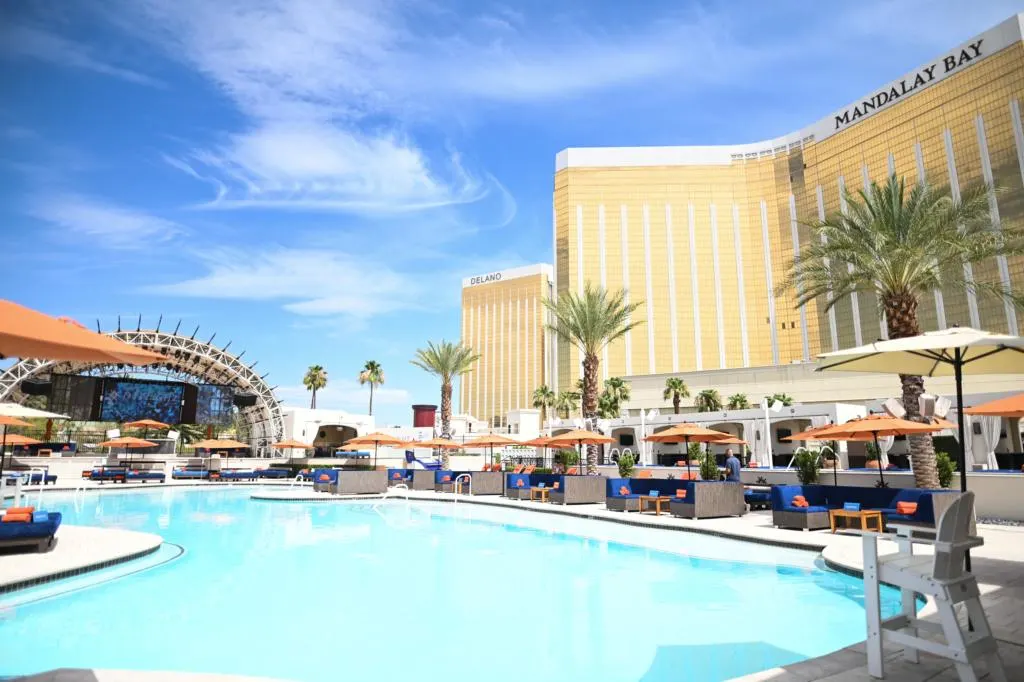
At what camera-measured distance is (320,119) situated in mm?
16891

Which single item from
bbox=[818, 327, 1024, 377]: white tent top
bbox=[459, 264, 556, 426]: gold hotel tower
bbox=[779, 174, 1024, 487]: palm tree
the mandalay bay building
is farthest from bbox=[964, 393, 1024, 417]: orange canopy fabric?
bbox=[459, 264, 556, 426]: gold hotel tower

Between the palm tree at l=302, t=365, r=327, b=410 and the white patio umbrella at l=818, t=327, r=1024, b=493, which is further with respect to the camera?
the palm tree at l=302, t=365, r=327, b=410

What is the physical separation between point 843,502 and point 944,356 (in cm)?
843

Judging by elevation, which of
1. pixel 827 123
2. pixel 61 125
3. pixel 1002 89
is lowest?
pixel 61 125

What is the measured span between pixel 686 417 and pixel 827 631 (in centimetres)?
3977

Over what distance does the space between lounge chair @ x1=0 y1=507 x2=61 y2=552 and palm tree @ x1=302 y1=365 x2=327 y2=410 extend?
55689 millimetres

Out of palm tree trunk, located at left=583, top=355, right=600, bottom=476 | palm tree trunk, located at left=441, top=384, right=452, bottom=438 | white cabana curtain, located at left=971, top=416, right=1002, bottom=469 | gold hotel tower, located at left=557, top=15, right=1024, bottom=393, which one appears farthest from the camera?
gold hotel tower, located at left=557, top=15, right=1024, bottom=393

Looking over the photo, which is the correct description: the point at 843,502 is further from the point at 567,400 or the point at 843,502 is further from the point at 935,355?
the point at 567,400

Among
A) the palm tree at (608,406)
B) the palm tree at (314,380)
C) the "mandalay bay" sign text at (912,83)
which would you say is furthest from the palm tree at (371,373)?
the "mandalay bay" sign text at (912,83)

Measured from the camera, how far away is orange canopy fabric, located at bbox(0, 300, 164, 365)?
3.75 m

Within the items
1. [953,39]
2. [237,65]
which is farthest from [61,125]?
[953,39]

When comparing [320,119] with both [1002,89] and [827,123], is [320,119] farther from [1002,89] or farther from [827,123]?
[827,123]

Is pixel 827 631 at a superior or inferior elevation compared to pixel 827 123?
inferior

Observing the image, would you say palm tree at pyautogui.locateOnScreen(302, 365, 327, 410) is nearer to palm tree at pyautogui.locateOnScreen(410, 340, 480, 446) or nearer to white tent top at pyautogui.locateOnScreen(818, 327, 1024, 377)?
palm tree at pyautogui.locateOnScreen(410, 340, 480, 446)
